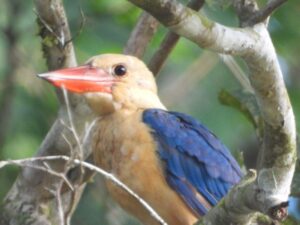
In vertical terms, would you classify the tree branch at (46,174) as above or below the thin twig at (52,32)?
below

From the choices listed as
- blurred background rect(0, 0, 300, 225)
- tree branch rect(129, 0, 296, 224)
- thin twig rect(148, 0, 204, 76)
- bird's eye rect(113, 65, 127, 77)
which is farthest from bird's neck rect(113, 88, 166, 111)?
tree branch rect(129, 0, 296, 224)

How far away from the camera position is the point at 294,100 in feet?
29.9

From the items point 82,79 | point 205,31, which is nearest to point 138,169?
point 82,79

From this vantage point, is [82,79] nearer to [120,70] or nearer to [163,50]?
[120,70]

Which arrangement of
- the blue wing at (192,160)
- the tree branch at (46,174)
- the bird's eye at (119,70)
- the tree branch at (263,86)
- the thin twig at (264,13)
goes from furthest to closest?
the bird's eye at (119,70) → the tree branch at (46,174) → the blue wing at (192,160) → the thin twig at (264,13) → the tree branch at (263,86)

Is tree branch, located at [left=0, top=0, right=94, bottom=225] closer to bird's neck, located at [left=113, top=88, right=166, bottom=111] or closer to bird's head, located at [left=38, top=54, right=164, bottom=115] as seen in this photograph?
bird's head, located at [left=38, top=54, right=164, bottom=115]

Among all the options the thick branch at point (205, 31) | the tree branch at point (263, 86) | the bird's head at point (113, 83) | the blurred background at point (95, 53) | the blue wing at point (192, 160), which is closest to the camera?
the thick branch at point (205, 31)

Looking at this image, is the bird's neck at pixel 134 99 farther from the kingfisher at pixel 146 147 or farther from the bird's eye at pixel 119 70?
the bird's eye at pixel 119 70

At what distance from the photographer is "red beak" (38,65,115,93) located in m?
6.23

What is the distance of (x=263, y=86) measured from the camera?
184 inches

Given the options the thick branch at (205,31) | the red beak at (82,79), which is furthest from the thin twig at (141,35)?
the thick branch at (205,31)

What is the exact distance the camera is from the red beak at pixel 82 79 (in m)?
6.23

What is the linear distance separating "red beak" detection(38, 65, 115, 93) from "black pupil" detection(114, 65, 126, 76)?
0.18ft

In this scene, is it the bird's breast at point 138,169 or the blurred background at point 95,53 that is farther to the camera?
the blurred background at point 95,53
